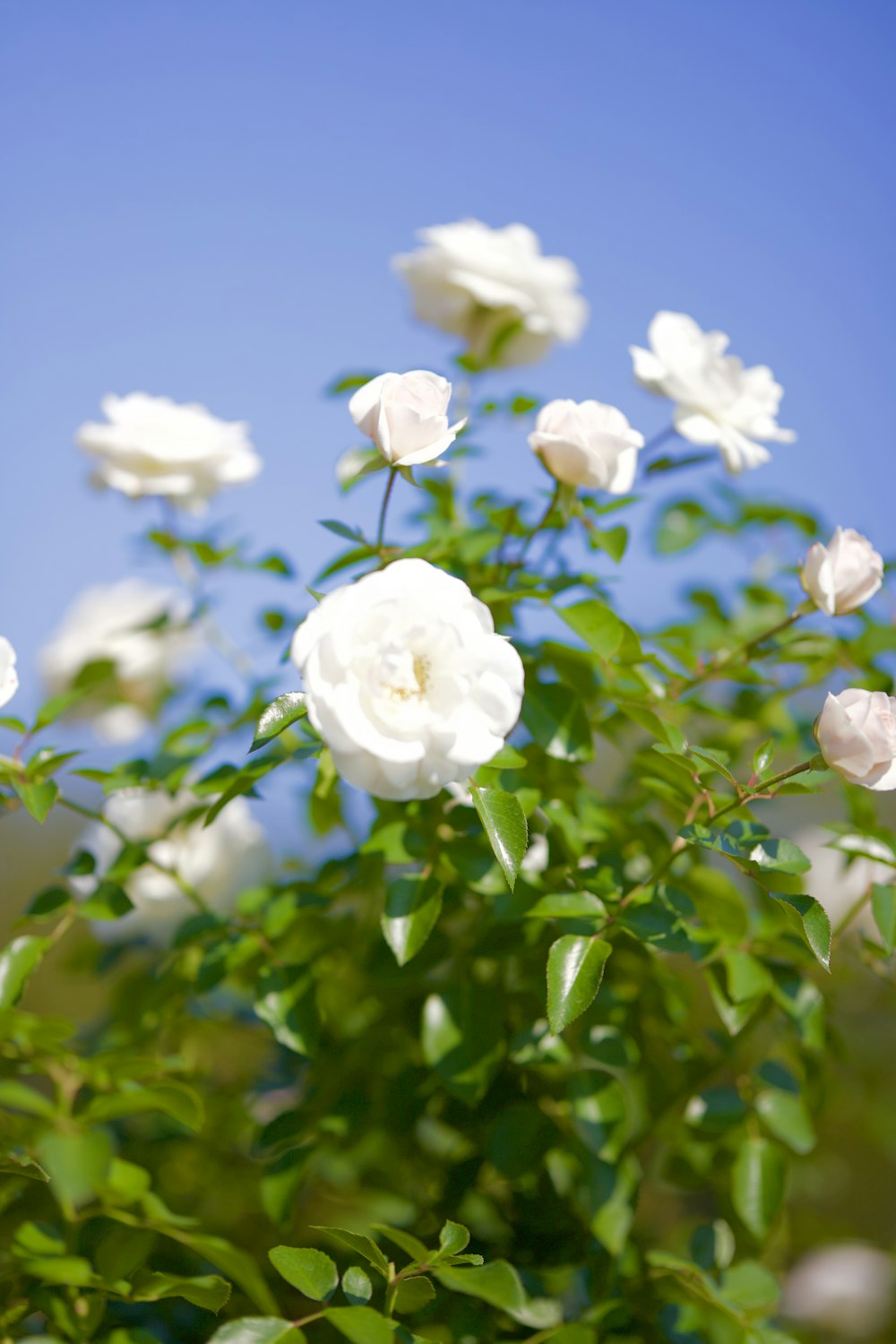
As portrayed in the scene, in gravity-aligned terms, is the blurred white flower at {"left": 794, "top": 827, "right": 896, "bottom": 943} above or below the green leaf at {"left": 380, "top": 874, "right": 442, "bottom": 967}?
below

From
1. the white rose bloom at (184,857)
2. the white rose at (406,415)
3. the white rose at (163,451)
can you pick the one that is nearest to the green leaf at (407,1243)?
the white rose at (406,415)

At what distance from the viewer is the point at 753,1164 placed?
964 mm

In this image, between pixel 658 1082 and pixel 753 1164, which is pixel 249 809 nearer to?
pixel 658 1082

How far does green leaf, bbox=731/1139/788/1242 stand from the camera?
945 mm

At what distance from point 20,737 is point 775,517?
965mm

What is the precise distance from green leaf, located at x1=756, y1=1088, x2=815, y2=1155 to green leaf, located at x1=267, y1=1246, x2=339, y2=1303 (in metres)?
0.46

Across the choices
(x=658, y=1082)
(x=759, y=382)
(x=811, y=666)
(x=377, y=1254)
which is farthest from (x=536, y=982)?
(x=759, y=382)

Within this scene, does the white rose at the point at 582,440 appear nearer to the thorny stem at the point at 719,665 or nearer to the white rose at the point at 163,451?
the thorny stem at the point at 719,665

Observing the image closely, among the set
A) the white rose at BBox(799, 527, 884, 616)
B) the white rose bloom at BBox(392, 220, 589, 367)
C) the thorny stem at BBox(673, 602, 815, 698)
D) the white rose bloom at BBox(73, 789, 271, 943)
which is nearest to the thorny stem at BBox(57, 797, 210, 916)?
the white rose bloom at BBox(73, 789, 271, 943)

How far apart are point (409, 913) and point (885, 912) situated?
1.24 ft

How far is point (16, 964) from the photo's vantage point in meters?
0.87

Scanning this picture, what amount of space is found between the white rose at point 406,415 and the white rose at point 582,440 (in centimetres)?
14

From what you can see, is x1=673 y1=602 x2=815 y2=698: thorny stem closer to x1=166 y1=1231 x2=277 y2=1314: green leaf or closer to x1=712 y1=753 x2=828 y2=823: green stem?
x1=712 y1=753 x2=828 y2=823: green stem

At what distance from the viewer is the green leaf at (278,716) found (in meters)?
0.65
